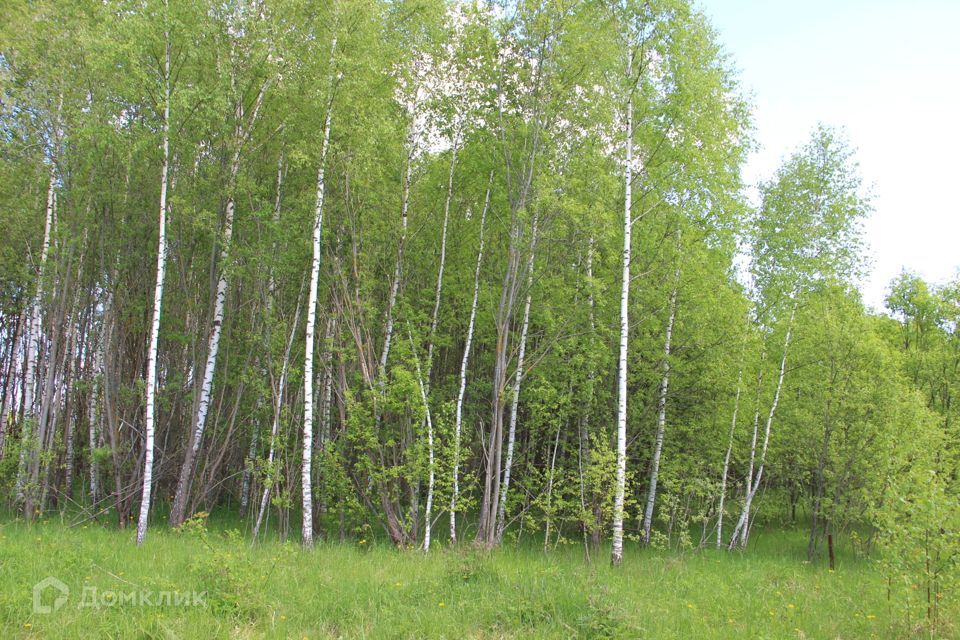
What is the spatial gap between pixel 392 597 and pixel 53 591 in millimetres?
3517

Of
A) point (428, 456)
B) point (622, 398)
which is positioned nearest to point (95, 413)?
point (428, 456)

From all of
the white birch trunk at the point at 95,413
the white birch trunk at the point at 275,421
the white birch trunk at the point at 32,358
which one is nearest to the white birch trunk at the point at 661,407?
the white birch trunk at the point at 275,421

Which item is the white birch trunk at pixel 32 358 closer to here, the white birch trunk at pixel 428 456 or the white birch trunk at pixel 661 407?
the white birch trunk at pixel 428 456

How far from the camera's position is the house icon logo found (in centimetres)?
563

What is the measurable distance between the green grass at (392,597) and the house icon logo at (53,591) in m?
0.08

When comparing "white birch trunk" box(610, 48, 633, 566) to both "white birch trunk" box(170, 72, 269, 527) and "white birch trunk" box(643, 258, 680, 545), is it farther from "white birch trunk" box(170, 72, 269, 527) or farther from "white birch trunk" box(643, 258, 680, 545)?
"white birch trunk" box(170, 72, 269, 527)

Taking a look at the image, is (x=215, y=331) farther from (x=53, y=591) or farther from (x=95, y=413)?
(x=53, y=591)

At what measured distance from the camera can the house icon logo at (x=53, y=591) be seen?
18.5ft

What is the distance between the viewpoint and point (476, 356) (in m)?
16.6

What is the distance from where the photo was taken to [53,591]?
6.11 meters

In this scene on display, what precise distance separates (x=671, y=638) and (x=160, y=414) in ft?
40.5

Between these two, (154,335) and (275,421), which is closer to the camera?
(154,335)

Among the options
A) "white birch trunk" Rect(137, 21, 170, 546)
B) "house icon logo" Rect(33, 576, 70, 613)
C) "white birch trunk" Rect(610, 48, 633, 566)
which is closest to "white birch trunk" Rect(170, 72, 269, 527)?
"white birch trunk" Rect(137, 21, 170, 546)

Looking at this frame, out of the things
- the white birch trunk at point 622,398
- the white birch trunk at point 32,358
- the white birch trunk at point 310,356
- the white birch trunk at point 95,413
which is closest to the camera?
the white birch trunk at point 622,398
